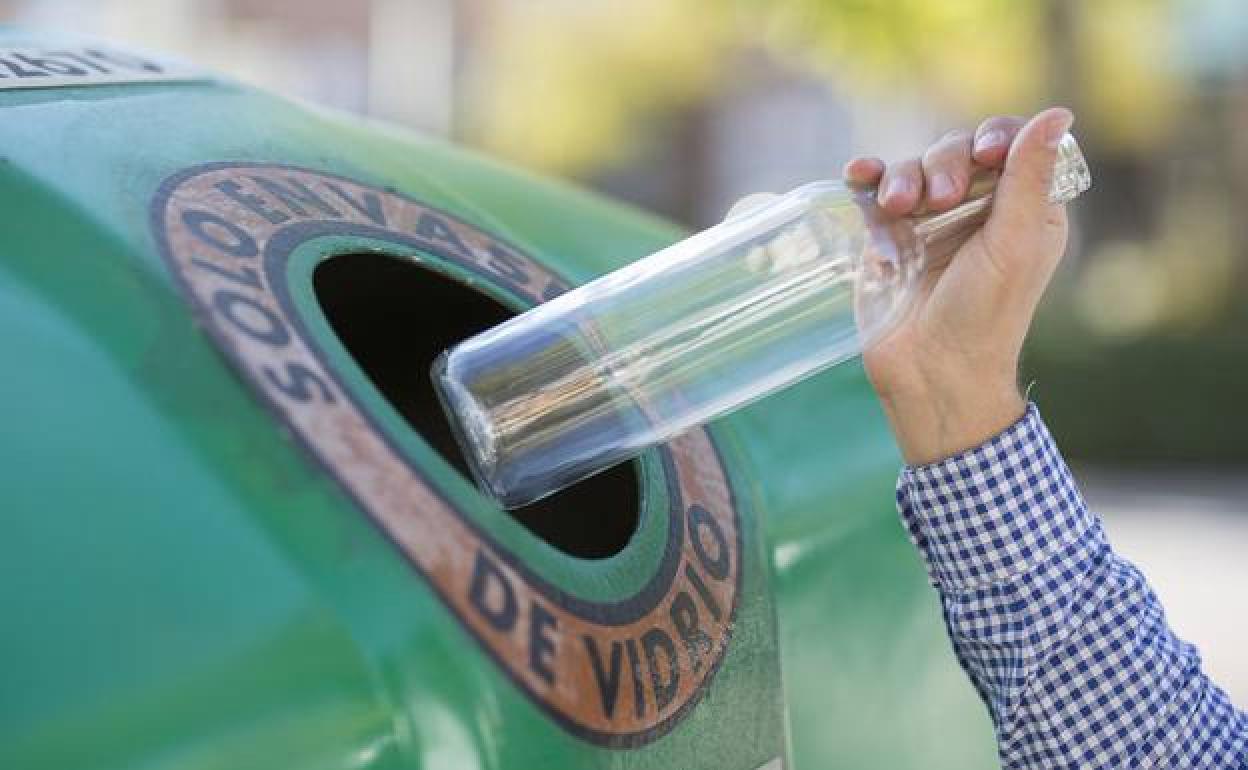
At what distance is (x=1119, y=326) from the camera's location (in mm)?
12156

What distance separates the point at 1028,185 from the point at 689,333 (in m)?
0.29

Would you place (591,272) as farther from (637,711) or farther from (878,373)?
(637,711)

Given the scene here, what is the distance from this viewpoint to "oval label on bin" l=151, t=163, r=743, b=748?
3.92 feet

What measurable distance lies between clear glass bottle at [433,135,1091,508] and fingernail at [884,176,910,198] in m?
0.05

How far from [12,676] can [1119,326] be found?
11642mm

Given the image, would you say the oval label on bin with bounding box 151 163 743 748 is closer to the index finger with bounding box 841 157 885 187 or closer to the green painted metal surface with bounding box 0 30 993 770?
the green painted metal surface with bounding box 0 30 993 770

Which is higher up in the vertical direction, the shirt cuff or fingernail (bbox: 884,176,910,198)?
fingernail (bbox: 884,176,910,198)

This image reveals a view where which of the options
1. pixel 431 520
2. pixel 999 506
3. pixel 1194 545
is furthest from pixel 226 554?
pixel 1194 545

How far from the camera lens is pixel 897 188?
1495mm

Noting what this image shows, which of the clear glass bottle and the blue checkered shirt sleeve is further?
the blue checkered shirt sleeve

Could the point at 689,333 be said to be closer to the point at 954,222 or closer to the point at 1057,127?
the point at 954,222

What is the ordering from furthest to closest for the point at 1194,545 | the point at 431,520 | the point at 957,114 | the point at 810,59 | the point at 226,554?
the point at 957,114 < the point at 810,59 < the point at 1194,545 < the point at 431,520 < the point at 226,554

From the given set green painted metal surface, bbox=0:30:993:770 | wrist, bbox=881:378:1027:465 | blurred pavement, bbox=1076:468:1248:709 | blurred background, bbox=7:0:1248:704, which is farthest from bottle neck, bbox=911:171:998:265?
blurred pavement, bbox=1076:468:1248:709

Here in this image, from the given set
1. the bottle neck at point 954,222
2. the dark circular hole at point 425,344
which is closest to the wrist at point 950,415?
the bottle neck at point 954,222
